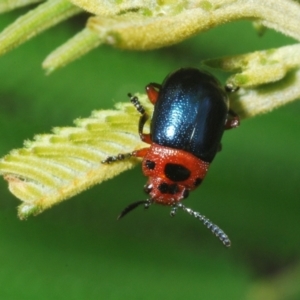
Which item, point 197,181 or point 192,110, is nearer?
point 192,110

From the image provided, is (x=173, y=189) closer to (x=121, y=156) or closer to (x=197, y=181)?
(x=197, y=181)

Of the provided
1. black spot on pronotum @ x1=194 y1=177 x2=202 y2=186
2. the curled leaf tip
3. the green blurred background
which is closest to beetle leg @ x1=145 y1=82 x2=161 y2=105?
the curled leaf tip

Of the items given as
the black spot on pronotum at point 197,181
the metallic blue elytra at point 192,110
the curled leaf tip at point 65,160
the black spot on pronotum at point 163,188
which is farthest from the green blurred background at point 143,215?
the curled leaf tip at point 65,160

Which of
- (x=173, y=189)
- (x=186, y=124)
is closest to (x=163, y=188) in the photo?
(x=173, y=189)

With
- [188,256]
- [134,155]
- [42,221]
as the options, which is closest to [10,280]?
[42,221]

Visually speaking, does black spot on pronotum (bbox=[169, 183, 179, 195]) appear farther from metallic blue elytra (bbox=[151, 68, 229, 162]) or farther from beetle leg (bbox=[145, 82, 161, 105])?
beetle leg (bbox=[145, 82, 161, 105])
